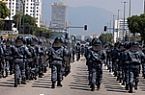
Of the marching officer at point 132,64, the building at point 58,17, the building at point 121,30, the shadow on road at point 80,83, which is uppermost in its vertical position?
the building at point 58,17

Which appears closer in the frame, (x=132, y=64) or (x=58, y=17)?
(x=132, y=64)

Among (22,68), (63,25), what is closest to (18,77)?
(22,68)

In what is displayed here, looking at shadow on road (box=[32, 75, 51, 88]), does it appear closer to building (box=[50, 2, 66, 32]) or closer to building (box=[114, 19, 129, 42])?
building (box=[114, 19, 129, 42])

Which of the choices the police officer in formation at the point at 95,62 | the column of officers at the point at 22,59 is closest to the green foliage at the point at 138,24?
the column of officers at the point at 22,59

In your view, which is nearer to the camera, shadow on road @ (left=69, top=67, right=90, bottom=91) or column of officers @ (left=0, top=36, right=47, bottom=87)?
column of officers @ (left=0, top=36, right=47, bottom=87)

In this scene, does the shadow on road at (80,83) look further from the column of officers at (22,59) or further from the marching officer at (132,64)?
the column of officers at (22,59)

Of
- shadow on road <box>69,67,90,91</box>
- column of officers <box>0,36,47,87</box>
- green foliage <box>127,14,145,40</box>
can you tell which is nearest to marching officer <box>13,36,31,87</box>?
column of officers <box>0,36,47,87</box>

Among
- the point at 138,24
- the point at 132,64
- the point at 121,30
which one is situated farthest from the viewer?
the point at 121,30

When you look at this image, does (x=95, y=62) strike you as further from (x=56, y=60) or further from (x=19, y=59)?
(x=19, y=59)

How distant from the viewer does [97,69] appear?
1892 cm

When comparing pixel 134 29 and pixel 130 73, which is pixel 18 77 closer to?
pixel 130 73

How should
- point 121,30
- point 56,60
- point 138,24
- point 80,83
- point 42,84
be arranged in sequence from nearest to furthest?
1. point 56,60
2. point 42,84
3. point 80,83
4. point 138,24
5. point 121,30

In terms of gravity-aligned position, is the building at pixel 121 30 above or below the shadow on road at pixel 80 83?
above

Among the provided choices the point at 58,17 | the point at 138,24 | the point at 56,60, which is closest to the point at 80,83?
the point at 56,60
